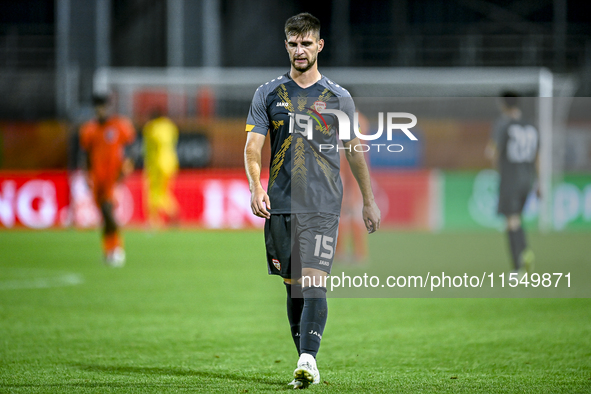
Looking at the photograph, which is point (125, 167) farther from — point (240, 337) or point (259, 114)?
point (259, 114)

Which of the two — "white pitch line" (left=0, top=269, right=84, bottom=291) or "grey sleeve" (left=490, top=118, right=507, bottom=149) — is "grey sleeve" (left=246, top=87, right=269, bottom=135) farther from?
"grey sleeve" (left=490, top=118, right=507, bottom=149)

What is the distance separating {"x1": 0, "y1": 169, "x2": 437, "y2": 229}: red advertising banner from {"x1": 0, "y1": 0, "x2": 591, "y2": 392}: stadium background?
0.13ft

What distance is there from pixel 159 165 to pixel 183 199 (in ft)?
4.48

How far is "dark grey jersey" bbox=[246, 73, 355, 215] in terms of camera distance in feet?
14.4

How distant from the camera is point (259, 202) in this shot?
13.8 ft

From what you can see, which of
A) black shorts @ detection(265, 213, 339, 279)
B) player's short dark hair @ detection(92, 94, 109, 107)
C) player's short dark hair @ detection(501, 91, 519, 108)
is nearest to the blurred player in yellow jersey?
player's short dark hair @ detection(92, 94, 109, 107)

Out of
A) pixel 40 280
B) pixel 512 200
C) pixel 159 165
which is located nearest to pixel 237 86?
pixel 159 165

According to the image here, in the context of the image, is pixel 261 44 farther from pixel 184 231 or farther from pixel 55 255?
pixel 55 255

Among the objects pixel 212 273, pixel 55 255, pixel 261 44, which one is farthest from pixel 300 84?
pixel 261 44

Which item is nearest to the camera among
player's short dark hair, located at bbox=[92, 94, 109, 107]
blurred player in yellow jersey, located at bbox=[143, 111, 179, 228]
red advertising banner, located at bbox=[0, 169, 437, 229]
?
player's short dark hair, located at bbox=[92, 94, 109, 107]

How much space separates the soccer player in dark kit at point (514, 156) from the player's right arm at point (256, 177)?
5.63 metres

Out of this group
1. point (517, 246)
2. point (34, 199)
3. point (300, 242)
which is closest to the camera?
point (300, 242)

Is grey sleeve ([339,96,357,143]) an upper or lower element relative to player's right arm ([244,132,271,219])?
upper

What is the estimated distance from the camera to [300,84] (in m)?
4.43
